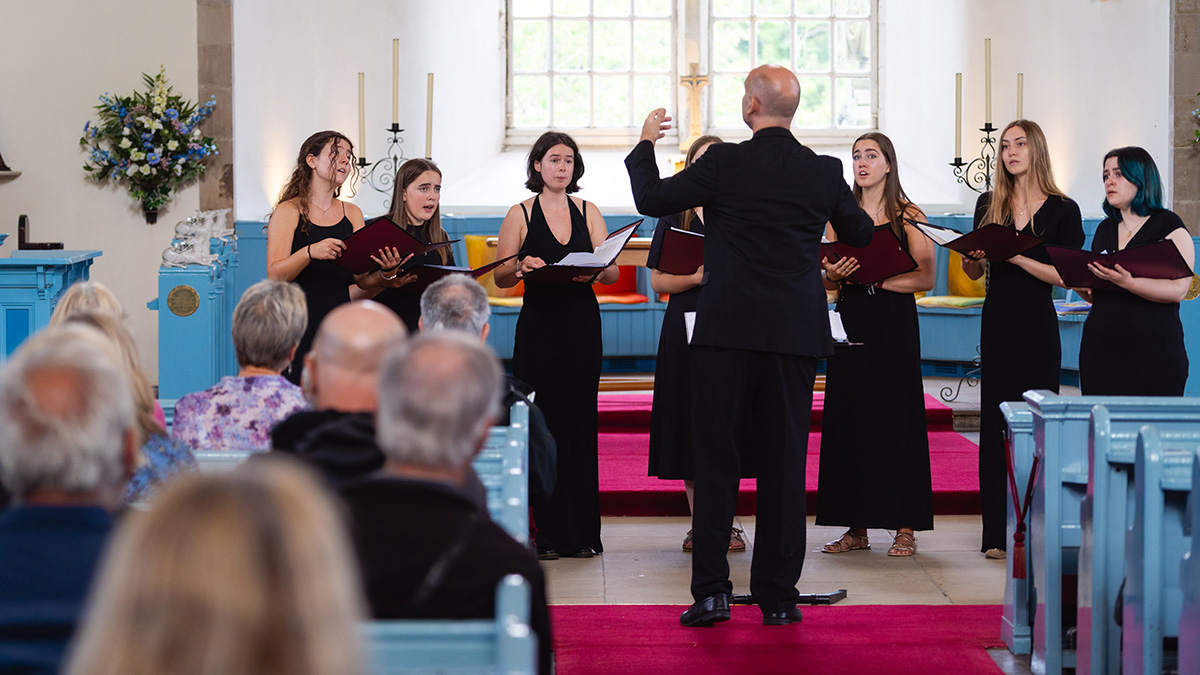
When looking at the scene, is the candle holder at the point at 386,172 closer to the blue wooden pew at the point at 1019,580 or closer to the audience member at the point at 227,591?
the blue wooden pew at the point at 1019,580

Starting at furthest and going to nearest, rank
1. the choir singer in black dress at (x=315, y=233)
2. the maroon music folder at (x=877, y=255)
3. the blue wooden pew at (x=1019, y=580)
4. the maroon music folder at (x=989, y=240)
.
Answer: the choir singer in black dress at (x=315, y=233) → the maroon music folder at (x=989, y=240) → the maroon music folder at (x=877, y=255) → the blue wooden pew at (x=1019, y=580)

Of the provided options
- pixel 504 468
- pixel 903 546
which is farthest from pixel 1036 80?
pixel 504 468

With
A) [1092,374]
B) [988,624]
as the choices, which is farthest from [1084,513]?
[1092,374]

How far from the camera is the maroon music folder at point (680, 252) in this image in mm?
4105

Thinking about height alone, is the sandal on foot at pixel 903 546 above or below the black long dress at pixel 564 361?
below

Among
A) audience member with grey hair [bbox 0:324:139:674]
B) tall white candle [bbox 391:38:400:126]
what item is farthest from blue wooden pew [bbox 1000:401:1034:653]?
tall white candle [bbox 391:38:400:126]

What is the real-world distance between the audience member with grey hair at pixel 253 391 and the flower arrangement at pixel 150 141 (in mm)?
5664

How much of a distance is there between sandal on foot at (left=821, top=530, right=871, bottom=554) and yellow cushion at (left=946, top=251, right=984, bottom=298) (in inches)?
169

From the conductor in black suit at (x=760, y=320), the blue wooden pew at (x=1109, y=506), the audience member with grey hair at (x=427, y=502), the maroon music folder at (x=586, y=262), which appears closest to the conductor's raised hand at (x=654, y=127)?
the conductor in black suit at (x=760, y=320)

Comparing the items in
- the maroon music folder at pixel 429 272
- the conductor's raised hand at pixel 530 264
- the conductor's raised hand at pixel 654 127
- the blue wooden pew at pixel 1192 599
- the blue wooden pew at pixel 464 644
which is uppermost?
the conductor's raised hand at pixel 654 127

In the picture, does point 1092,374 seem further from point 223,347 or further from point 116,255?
point 116,255

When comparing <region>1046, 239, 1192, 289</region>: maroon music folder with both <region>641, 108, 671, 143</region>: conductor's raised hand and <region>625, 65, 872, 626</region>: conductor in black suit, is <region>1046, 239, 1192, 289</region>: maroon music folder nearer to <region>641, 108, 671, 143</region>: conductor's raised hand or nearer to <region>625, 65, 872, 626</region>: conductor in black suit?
<region>625, 65, 872, 626</region>: conductor in black suit

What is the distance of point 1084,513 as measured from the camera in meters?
3.03

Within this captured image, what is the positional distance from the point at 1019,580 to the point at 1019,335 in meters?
1.24
